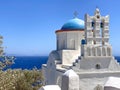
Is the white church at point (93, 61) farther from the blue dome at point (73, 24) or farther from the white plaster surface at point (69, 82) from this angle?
the white plaster surface at point (69, 82)

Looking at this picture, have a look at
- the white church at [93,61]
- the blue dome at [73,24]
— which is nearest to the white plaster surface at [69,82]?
the white church at [93,61]

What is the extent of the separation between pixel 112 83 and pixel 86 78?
44.9 ft

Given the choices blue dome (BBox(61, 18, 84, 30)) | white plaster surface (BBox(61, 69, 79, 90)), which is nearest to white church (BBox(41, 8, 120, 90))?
blue dome (BBox(61, 18, 84, 30))

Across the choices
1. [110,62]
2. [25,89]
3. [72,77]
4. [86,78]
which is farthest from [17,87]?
[72,77]

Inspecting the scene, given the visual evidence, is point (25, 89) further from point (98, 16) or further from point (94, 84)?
point (98, 16)

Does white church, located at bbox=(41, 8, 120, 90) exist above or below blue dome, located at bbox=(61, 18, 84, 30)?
below

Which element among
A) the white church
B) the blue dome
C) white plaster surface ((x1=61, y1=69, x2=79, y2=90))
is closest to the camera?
white plaster surface ((x1=61, y1=69, x2=79, y2=90))

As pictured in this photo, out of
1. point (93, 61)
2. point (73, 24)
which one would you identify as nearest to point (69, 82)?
point (93, 61)

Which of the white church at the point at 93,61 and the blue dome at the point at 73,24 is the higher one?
the blue dome at the point at 73,24

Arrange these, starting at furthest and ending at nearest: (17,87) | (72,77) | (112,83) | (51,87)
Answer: (17,87) < (72,77) < (51,87) < (112,83)

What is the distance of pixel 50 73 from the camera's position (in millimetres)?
19188

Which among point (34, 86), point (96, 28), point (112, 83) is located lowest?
point (34, 86)

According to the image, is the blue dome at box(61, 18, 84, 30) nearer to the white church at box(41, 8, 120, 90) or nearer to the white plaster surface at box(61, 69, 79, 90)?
the white church at box(41, 8, 120, 90)

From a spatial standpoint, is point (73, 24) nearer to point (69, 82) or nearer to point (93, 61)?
point (93, 61)
